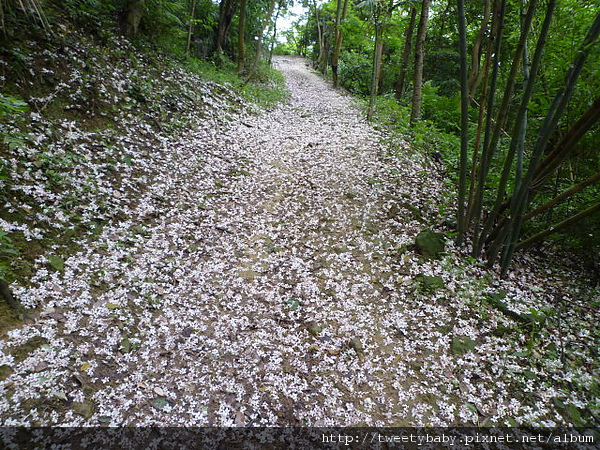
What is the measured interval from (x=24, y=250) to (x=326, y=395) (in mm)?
3921

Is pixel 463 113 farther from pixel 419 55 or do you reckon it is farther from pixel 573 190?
pixel 419 55

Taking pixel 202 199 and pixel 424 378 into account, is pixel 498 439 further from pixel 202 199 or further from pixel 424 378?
pixel 202 199

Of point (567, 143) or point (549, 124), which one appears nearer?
point (549, 124)

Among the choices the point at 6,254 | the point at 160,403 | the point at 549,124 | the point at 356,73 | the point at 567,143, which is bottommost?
the point at 160,403

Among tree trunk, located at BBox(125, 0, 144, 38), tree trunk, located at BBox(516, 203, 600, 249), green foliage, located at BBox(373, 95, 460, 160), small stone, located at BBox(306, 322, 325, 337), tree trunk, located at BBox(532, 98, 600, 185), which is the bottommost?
small stone, located at BBox(306, 322, 325, 337)

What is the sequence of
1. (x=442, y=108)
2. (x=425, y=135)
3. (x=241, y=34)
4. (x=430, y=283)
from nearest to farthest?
1. (x=430, y=283)
2. (x=425, y=135)
3. (x=442, y=108)
4. (x=241, y=34)

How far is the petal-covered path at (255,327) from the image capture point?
3.09 meters

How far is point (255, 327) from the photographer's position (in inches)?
161

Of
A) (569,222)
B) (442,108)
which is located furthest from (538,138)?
(442,108)

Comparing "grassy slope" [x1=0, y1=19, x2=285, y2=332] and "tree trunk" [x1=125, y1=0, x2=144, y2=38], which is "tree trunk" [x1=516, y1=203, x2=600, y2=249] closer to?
"grassy slope" [x1=0, y1=19, x2=285, y2=332]

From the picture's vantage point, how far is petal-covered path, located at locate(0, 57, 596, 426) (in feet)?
10.1

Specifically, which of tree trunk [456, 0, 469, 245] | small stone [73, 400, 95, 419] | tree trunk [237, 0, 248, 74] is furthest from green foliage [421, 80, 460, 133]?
small stone [73, 400, 95, 419]

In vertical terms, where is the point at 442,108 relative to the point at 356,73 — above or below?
below

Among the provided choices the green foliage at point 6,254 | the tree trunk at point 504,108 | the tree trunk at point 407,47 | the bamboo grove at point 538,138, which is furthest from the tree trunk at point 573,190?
the tree trunk at point 407,47
